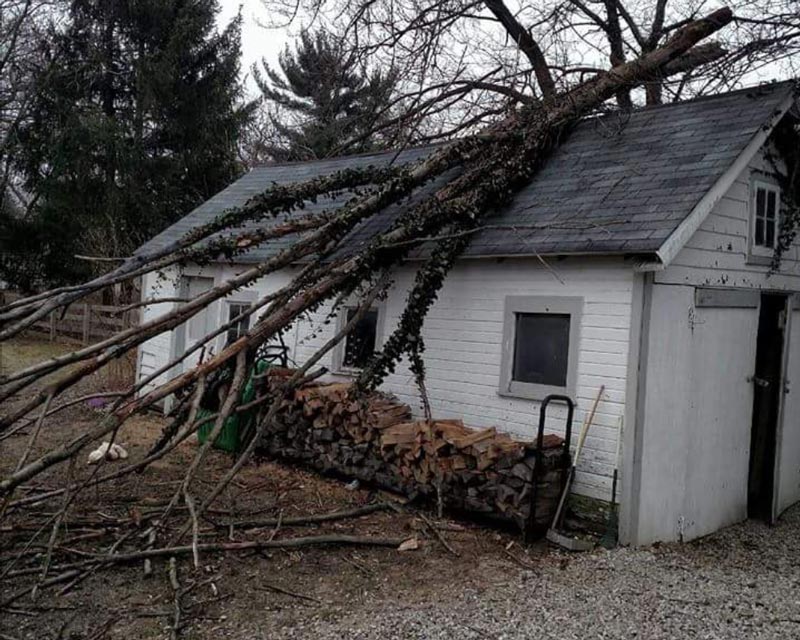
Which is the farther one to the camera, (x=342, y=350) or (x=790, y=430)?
(x=342, y=350)

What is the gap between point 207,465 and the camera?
8.59 m

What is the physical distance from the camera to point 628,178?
7.24 metres

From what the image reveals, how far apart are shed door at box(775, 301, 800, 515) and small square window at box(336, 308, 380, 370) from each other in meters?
4.70

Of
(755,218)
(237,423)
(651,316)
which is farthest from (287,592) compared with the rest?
(755,218)

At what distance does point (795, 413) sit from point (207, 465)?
690 centimetres

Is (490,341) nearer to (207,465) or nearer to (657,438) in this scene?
(657,438)

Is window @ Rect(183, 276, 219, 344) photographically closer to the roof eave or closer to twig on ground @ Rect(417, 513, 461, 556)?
twig on ground @ Rect(417, 513, 461, 556)

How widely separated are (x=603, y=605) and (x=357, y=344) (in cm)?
485

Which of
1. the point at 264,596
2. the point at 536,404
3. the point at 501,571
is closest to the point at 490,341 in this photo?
the point at 536,404

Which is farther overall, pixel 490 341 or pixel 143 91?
pixel 143 91

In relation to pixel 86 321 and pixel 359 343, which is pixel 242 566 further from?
pixel 86 321

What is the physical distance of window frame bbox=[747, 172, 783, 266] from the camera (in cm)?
729

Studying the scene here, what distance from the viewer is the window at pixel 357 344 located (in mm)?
8875

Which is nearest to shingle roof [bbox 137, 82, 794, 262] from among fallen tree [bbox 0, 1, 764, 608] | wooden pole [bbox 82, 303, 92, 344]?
fallen tree [bbox 0, 1, 764, 608]
